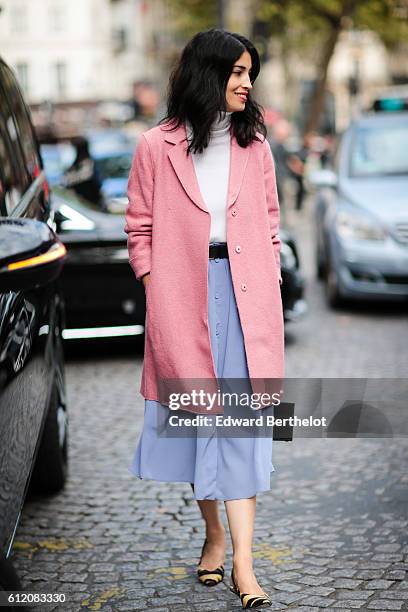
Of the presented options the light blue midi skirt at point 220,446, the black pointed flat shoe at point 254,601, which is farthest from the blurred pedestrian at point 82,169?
the black pointed flat shoe at point 254,601

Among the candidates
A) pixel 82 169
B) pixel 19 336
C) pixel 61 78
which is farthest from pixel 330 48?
pixel 61 78

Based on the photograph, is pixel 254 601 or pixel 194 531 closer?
pixel 254 601

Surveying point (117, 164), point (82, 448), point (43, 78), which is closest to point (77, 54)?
point (43, 78)

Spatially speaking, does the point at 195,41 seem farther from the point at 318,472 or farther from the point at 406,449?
the point at 406,449

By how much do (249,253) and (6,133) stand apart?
1.18 m

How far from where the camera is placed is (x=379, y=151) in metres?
11.3

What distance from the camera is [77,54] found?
233 ft

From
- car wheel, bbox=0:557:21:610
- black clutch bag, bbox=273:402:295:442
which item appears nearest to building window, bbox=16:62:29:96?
black clutch bag, bbox=273:402:295:442

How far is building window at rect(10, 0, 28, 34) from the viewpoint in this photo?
228ft

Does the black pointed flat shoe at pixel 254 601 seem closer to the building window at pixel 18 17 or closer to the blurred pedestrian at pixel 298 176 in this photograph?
the blurred pedestrian at pixel 298 176

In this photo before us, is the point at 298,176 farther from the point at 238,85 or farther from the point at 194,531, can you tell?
the point at 238,85

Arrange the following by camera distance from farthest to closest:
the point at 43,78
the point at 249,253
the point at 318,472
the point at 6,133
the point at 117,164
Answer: the point at 43,78, the point at 117,164, the point at 318,472, the point at 6,133, the point at 249,253

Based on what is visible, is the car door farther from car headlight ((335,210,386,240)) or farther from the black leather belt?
car headlight ((335,210,386,240))

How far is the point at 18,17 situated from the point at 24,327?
68.9 metres
